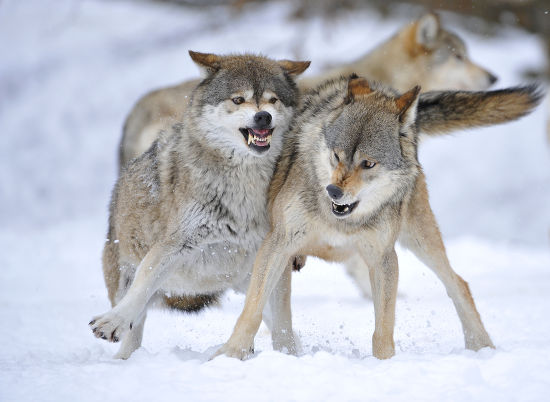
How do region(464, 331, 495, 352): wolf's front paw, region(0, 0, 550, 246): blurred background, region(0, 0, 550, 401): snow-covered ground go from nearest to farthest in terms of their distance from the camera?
region(0, 0, 550, 401): snow-covered ground < region(464, 331, 495, 352): wolf's front paw < region(0, 0, 550, 246): blurred background

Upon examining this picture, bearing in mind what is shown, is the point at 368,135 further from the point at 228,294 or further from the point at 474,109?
the point at 228,294

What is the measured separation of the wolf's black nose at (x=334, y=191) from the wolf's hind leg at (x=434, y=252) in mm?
882

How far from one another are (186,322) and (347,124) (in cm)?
249

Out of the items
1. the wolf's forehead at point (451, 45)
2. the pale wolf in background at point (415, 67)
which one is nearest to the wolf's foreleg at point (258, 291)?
the pale wolf in background at point (415, 67)

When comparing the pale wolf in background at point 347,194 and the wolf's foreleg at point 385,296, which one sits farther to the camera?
the wolf's foreleg at point 385,296

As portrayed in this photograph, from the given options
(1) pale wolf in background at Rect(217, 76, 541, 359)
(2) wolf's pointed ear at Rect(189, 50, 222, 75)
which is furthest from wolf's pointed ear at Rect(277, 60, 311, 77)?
(2) wolf's pointed ear at Rect(189, 50, 222, 75)

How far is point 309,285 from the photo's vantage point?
7609 mm

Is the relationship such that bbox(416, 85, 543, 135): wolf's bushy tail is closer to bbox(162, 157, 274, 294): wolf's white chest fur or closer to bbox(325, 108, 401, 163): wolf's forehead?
bbox(325, 108, 401, 163): wolf's forehead

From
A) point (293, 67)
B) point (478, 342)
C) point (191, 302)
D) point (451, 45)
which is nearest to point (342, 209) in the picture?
point (293, 67)

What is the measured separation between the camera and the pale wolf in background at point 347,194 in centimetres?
408

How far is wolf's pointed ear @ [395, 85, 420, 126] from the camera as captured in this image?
13.8ft

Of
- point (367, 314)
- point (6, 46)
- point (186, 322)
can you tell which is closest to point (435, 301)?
point (367, 314)

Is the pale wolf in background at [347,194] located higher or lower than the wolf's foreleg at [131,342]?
higher

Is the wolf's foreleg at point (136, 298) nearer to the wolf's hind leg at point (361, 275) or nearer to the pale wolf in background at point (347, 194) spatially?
the pale wolf in background at point (347, 194)
